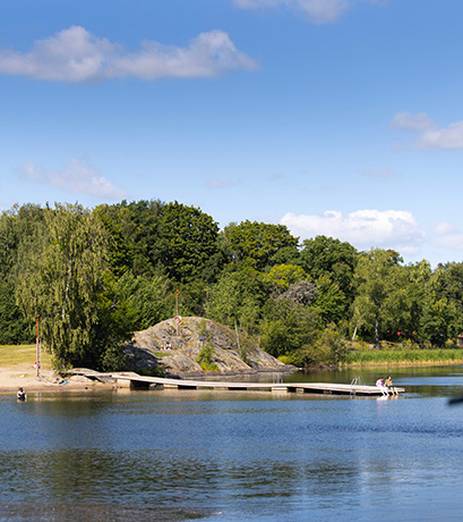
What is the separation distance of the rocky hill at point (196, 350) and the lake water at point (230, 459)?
28700 mm

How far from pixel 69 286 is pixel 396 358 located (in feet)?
202

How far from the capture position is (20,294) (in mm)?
86375

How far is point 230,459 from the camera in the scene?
4516 cm

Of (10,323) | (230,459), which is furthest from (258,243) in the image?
(230,459)

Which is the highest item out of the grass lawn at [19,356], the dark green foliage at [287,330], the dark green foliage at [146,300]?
the dark green foliage at [146,300]

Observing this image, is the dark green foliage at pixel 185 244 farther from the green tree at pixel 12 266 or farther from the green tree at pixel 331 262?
the green tree at pixel 12 266

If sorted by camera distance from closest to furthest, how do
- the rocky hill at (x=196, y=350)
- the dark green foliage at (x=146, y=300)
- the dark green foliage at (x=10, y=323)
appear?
the rocky hill at (x=196, y=350) < the dark green foliage at (x=10, y=323) < the dark green foliage at (x=146, y=300)

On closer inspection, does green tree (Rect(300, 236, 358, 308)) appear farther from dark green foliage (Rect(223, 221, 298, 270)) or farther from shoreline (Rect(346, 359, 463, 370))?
shoreline (Rect(346, 359, 463, 370))

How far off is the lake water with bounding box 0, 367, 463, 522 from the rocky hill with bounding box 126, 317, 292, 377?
28.7 metres

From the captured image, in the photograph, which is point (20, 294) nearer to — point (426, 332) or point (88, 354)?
point (88, 354)

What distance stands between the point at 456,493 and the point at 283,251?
132 metres

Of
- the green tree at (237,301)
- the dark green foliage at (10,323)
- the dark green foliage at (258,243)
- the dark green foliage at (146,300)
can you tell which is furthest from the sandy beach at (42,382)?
the dark green foliage at (258,243)

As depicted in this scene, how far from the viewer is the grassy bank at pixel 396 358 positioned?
13088 cm

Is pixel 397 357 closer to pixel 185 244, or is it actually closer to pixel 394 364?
pixel 394 364
